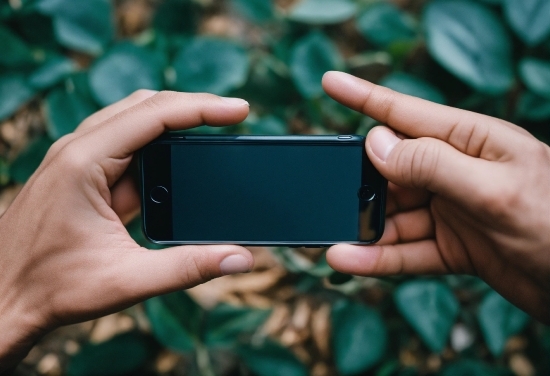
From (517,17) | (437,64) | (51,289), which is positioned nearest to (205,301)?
(51,289)

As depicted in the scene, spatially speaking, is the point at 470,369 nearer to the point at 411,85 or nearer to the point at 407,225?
the point at 407,225

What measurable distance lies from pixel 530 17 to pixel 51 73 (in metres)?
0.85

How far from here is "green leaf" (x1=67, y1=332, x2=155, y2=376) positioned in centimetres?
83

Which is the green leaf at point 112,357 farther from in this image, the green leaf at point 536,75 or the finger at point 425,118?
the green leaf at point 536,75

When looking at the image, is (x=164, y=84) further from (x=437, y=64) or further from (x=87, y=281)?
(x=437, y=64)

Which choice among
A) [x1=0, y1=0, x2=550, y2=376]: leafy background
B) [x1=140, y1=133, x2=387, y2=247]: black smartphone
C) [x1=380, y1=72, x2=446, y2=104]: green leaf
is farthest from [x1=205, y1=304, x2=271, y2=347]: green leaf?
[x1=380, y1=72, x2=446, y2=104]: green leaf

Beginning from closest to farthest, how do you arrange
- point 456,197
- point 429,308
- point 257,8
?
point 456,197 < point 429,308 < point 257,8

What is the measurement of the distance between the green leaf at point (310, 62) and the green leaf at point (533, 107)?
0.34 m

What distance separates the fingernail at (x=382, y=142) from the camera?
1.94 ft

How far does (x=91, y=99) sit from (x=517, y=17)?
0.76 metres

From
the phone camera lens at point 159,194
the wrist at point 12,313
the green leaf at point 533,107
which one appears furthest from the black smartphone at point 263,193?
the green leaf at point 533,107

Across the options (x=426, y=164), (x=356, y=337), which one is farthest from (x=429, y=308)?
(x=426, y=164)

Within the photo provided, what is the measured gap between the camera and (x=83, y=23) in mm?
868

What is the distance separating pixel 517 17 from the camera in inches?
31.9
